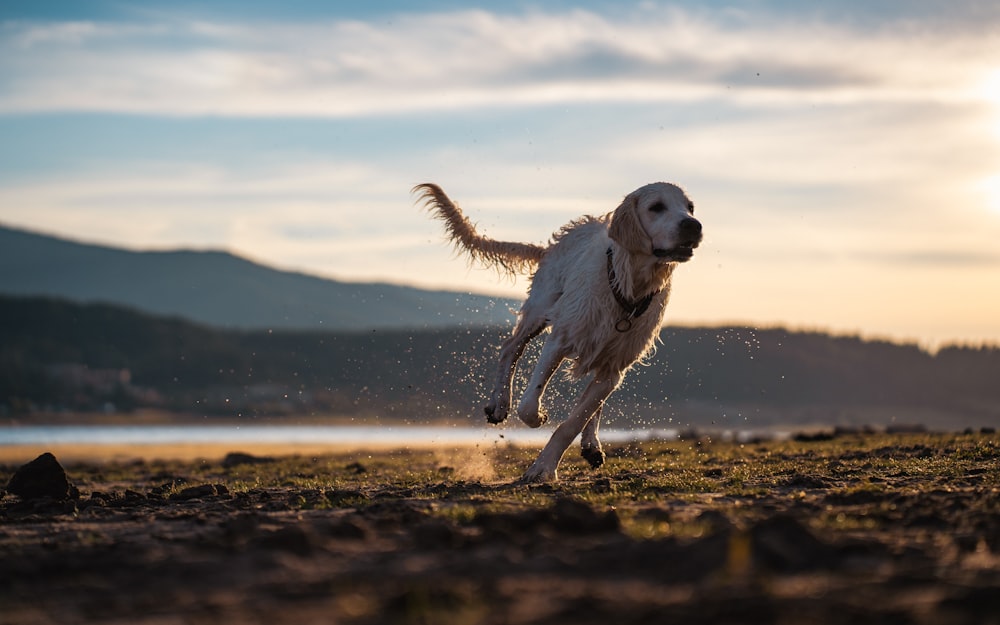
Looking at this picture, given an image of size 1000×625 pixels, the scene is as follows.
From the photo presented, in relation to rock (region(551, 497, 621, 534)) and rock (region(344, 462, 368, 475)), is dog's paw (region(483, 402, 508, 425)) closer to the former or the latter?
rock (region(344, 462, 368, 475))

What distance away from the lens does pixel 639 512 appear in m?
7.46

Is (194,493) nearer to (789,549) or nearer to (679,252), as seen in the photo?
(679,252)

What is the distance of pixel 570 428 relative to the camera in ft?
35.8

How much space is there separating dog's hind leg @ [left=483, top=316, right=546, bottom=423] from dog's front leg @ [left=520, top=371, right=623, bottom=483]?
4.73ft

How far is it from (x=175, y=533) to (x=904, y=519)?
402cm

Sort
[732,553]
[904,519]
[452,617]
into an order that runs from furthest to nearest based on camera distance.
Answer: [904,519] → [732,553] → [452,617]

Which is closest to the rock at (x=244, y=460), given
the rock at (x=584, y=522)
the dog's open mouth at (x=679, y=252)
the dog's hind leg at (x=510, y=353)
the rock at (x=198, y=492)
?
the dog's hind leg at (x=510, y=353)

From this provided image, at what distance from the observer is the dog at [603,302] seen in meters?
10.4

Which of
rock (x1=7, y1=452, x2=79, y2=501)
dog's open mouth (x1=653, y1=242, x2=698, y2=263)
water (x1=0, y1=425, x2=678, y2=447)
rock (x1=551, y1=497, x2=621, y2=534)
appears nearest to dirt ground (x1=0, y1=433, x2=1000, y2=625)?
rock (x1=551, y1=497, x2=621, y2=534)

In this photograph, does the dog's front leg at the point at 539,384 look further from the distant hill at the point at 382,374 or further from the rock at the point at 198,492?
the distant hill at the point at 382,374

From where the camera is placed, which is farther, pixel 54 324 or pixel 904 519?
pixel 54 324

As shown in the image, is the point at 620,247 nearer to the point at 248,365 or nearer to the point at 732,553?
the point at 732,553

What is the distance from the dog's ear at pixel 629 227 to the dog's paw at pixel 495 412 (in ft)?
8.61

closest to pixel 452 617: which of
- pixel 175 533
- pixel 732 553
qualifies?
pixel 732 553
